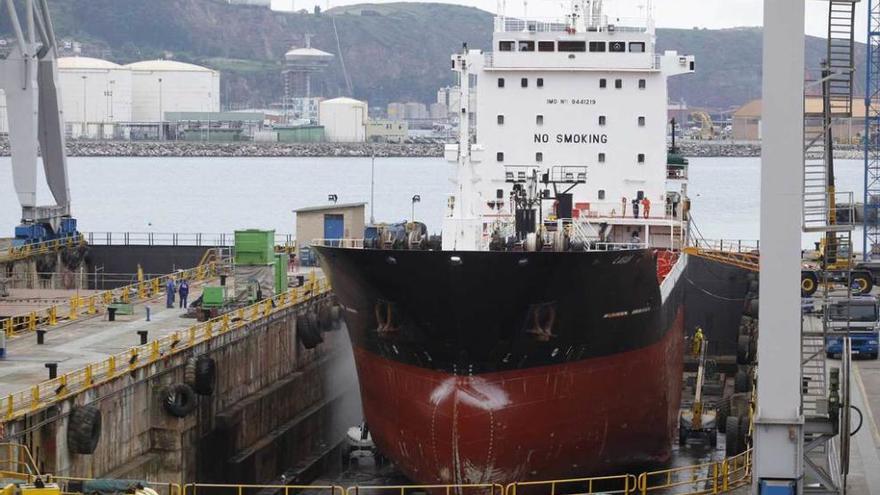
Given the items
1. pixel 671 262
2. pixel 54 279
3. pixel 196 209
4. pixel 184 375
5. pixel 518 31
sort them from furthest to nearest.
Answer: pixel 196 209 → pixel 54 279 → pixel 518 31 → pixel 671 262 → pixel 184 375

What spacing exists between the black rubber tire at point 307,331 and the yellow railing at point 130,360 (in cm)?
48

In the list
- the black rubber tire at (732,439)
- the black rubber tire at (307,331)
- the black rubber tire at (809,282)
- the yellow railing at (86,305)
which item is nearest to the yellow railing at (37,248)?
the yellow railing at (86,305)

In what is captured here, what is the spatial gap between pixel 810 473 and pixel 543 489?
5.90 meters

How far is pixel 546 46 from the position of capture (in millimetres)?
34875

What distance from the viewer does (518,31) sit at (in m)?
35.0

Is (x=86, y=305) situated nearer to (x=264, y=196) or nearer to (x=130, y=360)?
(x=130, y=360)

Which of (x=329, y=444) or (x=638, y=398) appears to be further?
(x=329, y=444)

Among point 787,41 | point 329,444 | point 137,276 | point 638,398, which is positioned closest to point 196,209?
point 137,276

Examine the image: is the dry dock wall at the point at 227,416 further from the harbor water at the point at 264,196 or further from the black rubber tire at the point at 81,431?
the harbor water at the point at 264,196

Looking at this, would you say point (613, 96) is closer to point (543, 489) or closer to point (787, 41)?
point (543, 489)

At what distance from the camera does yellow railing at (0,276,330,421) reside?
74.4 ft

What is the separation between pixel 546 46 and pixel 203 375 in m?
11.4

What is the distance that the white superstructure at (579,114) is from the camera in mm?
34312

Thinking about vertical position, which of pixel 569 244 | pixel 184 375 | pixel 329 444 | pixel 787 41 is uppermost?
pixel 787 41
